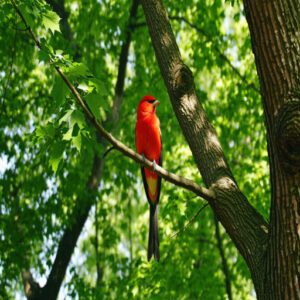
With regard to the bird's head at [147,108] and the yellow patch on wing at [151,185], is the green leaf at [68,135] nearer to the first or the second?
Result: the bird's head at [147,108]

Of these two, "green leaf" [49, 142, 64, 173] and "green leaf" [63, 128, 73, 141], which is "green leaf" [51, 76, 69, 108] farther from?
"green leaf" [49, 142, 64, 173]

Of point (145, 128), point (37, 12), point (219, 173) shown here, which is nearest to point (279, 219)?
point (219, 173)

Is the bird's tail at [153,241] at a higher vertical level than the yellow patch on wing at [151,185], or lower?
lower

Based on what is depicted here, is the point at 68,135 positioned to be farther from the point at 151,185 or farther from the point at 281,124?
the point at 151,185

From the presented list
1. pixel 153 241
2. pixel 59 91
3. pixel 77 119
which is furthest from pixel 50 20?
pixel 153 241

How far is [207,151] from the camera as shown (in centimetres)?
385

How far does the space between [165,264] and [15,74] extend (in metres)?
3.56

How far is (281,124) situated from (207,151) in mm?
879

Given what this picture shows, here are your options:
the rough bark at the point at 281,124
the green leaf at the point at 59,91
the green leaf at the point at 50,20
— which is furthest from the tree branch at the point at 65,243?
the rough bark at the point at 281,124

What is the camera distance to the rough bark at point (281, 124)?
3.04 metres

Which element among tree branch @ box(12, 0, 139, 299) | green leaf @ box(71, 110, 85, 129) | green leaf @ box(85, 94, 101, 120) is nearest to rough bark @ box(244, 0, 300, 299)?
green leaf @ box(85, 94, 101, 120)

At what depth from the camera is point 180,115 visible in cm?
399

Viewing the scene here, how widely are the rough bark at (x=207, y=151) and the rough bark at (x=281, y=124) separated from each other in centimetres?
20

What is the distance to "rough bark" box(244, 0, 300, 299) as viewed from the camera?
3.04m
